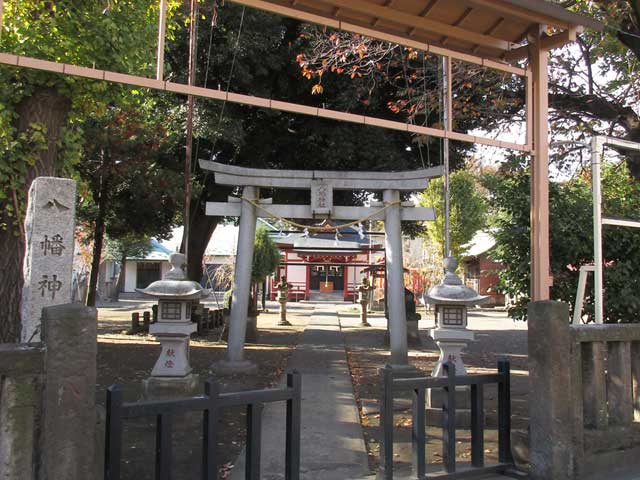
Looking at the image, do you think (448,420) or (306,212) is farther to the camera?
(306,212)

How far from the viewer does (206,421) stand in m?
3.36

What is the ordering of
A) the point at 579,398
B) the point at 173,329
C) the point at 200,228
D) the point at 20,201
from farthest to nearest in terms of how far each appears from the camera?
A: the point at 200,228, the point at 20,201, the point at 173,329, the point at 579,398

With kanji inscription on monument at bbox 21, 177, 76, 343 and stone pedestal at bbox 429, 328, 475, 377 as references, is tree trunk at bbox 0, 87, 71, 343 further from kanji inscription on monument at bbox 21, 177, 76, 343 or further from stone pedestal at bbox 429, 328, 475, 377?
stone pedestal at bbox 429, 328, 475, 377

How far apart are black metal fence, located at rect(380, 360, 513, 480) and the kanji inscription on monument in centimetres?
311

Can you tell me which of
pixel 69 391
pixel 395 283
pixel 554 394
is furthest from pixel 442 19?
pixel 395 283

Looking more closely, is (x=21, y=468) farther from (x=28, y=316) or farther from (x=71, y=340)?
(x=28, y=316)

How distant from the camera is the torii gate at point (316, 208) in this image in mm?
10133

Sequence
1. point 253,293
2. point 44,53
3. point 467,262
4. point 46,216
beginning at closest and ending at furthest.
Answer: point 46,216 → point 44,53 → point 253,293 → point 467,262

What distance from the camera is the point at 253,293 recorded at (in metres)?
16.2

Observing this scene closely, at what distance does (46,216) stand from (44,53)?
147 inches

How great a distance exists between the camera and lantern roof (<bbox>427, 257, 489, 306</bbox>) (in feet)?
23.4

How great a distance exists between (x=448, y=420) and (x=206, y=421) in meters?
1.88

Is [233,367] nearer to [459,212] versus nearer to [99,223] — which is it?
[99,223]

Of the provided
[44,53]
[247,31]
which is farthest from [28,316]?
[247,31]
